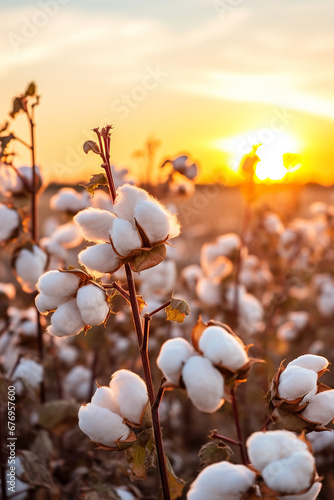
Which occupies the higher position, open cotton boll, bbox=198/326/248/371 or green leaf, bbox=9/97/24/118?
green leaf, bbox=9/97/24/118

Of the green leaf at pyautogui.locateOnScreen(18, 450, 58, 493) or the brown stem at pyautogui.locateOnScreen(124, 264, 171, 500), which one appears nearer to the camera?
A: the brown stem at pyautogui.locateOnScreen(124, 264, 171, 500)

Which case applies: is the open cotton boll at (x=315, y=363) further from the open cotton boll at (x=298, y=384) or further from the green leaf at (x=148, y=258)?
the green leaf at (x=148, y=258)

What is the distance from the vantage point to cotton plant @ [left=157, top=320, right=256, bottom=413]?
0.99 metres

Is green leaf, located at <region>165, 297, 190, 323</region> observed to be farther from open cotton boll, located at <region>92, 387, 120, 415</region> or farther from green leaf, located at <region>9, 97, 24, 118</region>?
green leaf, located at <region>9, 97, 24, 118</region>

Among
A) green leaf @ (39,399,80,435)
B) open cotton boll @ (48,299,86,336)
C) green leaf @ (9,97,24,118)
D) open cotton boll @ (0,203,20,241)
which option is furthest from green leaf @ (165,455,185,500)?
green leaf @ (9,97,24,118)

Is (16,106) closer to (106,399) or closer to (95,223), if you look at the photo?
(95,223)

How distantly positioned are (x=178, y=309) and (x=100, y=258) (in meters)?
0.20

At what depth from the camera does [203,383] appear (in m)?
0.98

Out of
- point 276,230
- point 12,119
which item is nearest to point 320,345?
point 276,230

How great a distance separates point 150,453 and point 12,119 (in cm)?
128

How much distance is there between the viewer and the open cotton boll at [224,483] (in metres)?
0.96

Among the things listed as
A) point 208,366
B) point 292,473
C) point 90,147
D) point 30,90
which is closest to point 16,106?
point 30,90

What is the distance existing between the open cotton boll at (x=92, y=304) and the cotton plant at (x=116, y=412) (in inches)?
6.9

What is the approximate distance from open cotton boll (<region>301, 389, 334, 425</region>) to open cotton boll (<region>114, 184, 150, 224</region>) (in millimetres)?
529
